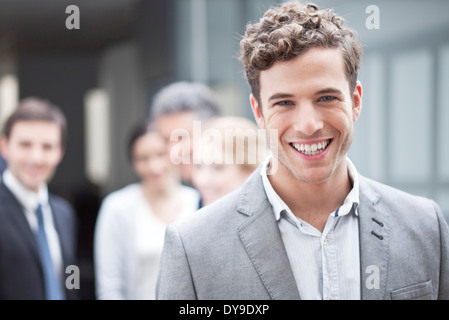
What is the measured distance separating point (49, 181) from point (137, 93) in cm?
79

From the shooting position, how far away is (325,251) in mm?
1156

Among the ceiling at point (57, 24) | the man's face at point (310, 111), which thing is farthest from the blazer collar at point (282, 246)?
the ceiling at point (57, 24)

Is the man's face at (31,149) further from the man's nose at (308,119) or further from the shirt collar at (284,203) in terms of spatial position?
the man's nose at (308,119)

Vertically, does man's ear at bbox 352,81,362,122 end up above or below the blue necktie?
above

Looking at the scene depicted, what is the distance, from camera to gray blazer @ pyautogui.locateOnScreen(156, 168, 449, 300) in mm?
1122

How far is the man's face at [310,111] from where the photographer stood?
112cm

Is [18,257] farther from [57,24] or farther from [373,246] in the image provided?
[57,24]

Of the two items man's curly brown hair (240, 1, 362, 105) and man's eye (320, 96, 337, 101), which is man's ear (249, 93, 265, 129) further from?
man's eye (320, 96, 337, 101)

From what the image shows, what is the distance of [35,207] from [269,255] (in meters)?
1.24

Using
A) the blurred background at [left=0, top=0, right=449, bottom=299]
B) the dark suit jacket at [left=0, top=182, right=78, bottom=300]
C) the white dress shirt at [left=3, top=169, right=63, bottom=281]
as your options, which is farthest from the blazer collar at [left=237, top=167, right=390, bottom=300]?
the white dress shirt at [left=3, top=169, right=63, bottom=281]

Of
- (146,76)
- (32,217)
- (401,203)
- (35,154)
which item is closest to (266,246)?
(401,203)

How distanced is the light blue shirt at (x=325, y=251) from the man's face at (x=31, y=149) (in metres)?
1.34

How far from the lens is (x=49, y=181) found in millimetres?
2789

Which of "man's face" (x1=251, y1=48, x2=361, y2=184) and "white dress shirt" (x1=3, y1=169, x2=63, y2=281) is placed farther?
"white dress shirt" (x1=3, y1=169, x2=63, y2=281)
